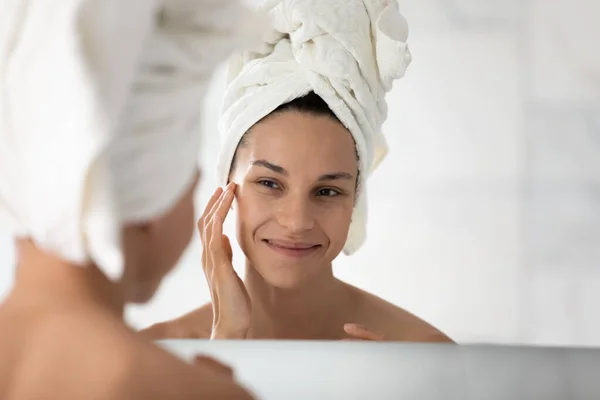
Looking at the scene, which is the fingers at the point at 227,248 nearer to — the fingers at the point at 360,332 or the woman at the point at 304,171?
the woman at the point at 304,171

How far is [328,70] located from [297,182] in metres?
0.13

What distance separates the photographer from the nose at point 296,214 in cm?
83

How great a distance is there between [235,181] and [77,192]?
394 mm

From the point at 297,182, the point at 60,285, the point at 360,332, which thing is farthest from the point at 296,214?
the point at 60,285

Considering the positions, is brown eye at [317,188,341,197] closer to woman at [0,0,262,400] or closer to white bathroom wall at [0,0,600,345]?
white bathroom wall at [0,0,600,345]

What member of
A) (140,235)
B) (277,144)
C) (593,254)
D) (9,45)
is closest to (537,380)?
(593,254)

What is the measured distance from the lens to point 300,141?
82cm

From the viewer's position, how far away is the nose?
2.71 feet

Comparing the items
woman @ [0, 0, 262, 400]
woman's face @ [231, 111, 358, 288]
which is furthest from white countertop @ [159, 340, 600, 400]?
woman @ [0, 0, 262, 400]


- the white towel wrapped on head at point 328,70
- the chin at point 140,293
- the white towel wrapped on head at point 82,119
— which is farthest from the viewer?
the white towel wrapped on head at point 328,70

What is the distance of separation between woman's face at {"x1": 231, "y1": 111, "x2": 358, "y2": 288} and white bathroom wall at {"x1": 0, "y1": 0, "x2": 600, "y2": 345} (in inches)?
1.3

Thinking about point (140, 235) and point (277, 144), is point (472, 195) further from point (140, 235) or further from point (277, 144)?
point (140, 235)

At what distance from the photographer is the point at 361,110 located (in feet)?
2.71

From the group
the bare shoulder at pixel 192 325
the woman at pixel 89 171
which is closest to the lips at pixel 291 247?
the bare shoulder at pixel 192 325
